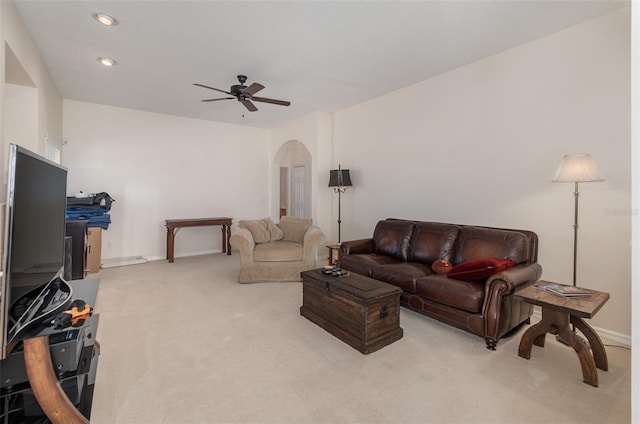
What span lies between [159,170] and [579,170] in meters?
6.09

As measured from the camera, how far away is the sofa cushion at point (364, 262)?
339 centimetres

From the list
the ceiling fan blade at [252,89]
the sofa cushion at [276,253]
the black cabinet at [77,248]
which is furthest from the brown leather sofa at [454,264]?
the black cabinet at [77,248]

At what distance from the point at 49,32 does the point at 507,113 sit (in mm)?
4686

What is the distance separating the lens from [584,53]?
2.70 m

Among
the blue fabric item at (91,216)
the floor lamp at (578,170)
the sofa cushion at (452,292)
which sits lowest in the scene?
the sofa cushion at (452,292)

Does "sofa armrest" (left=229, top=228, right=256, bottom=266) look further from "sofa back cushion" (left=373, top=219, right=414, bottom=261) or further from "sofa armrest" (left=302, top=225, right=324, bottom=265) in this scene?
"sofa back cushion" (left=373, top=219, right=414, bottom=261)

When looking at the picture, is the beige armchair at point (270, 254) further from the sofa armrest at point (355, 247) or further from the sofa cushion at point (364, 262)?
the sofa cushion at point (364, 262)

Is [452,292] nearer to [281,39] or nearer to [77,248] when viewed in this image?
[281,39]

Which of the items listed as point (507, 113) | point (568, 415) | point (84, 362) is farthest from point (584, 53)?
point (84, 362)

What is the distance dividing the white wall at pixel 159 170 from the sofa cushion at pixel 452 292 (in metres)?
4.73

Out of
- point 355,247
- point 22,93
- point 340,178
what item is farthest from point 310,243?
point 22,93

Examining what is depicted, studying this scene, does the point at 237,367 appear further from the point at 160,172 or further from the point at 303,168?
the point at 303,168

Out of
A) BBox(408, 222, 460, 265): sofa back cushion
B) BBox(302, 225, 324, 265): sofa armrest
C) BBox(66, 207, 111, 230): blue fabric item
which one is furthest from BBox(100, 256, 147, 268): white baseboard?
BBox(408, 222, 460, 265): sofa back cushion

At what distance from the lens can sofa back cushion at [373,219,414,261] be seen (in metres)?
3.69
